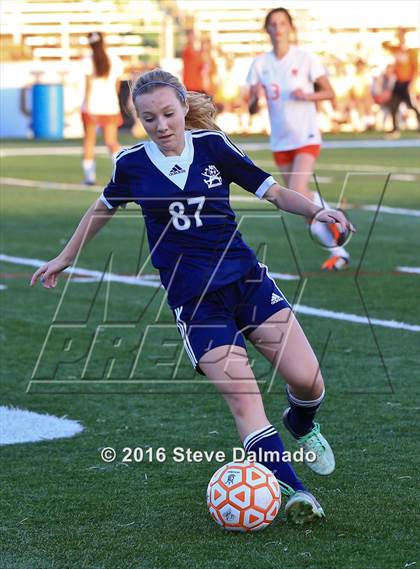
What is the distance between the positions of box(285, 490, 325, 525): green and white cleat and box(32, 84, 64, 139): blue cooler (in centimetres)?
2795

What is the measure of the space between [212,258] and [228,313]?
208mm

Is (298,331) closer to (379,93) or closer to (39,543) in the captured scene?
(39,543)

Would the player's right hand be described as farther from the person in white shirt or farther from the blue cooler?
the blue cooler

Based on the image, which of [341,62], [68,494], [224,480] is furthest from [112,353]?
[341,62]

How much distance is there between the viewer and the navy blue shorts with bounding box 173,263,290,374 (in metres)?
4.57

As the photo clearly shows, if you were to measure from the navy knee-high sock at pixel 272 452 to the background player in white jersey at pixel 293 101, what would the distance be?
6103 mm

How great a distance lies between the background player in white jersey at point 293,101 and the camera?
1069 cm

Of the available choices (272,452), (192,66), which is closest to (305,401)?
(272,452)

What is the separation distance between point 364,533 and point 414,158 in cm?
1916

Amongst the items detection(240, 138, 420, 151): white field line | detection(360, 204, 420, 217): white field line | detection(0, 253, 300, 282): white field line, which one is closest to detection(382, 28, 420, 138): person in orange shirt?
detection(240, 138, 420, 151): white field line

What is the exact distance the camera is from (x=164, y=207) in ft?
15.4

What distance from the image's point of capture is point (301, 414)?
4.92 meters

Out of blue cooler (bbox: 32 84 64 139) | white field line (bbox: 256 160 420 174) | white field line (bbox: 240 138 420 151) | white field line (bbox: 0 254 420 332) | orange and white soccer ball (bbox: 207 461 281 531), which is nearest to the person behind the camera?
orange and white soccer ball (bbox: 207 461 281 531)

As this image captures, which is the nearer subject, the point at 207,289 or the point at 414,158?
the point at 207,289
